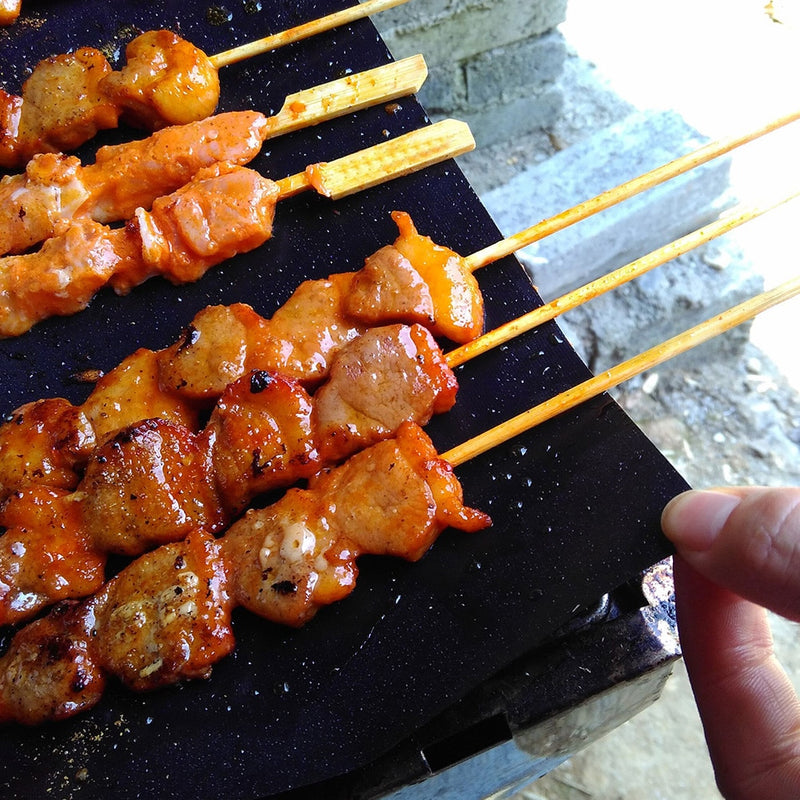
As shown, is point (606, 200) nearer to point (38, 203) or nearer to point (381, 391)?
point (381, 391)

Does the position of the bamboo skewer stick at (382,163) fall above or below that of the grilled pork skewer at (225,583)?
above

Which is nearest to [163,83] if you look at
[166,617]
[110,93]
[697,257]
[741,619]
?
[110,93]

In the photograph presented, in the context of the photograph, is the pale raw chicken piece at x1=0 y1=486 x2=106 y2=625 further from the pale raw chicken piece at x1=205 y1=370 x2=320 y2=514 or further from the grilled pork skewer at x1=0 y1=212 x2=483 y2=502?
the pale raw chicken piece at x1=205 y1=370 x2=320 y2=514

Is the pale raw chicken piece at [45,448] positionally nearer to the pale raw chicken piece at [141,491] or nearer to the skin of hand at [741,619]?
the pale raw chicken piece at [141,491]

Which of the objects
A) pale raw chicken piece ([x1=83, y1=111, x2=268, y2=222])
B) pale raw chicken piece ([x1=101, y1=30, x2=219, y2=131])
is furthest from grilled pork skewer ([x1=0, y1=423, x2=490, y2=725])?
pale raw chicken piece ([x1=101, y1=30, x2=219, y2=131])

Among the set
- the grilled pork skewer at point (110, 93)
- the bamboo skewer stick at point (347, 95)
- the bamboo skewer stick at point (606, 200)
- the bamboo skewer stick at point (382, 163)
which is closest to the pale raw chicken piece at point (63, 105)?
the grilled pork skewer at point (110, 93)

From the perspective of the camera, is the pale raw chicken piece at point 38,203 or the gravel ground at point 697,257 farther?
the gravel ground at point 697,257

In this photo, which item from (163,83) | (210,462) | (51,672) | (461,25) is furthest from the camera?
(461,25)
